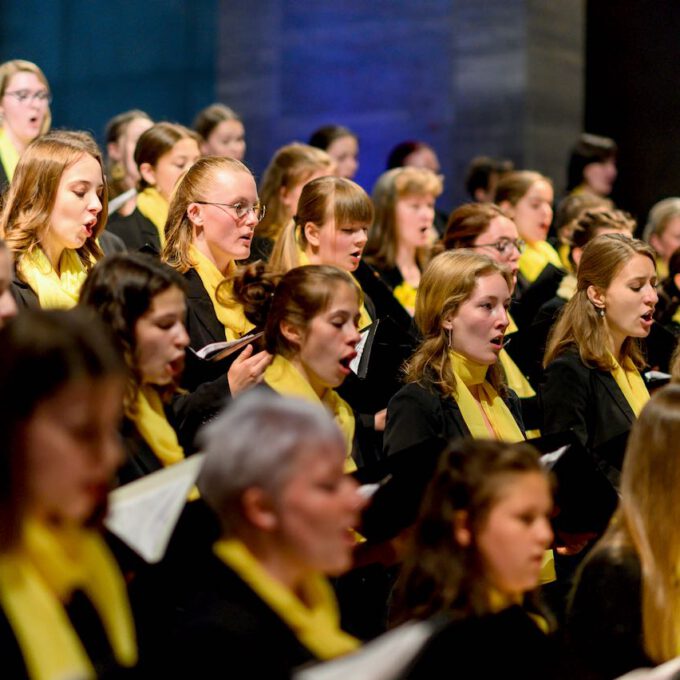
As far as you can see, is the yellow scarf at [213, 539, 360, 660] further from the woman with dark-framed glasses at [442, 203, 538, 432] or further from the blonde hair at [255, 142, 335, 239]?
the blonde hair at [255, 142, 335, 239]

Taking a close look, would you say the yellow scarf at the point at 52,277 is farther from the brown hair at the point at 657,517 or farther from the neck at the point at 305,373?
the brown hair at the point at 657,517

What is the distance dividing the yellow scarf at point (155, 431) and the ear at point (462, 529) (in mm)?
730

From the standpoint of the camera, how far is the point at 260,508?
85.0 inches

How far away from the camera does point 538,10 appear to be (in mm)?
8242

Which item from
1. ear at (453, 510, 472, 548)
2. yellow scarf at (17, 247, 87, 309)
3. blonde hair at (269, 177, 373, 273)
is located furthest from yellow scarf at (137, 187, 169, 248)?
ear at (453, 510, 472, 548)

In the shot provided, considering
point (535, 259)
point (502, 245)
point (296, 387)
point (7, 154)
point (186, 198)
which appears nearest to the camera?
point (296, 387)

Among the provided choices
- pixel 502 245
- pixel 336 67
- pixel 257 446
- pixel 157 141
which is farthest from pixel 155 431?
pixel 336 67

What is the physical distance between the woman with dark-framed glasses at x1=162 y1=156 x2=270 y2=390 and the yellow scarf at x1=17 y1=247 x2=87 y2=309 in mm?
321

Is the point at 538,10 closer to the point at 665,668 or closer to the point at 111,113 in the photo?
the point at 111,113

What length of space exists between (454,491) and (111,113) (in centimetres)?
787

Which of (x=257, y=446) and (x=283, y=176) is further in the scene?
(x=283, y=176)

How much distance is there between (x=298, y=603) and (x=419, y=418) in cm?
164

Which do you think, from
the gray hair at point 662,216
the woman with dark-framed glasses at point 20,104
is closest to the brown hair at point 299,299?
the woman with dark-framed glasses at point 20,104

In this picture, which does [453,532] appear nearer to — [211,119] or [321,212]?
[321,212]
